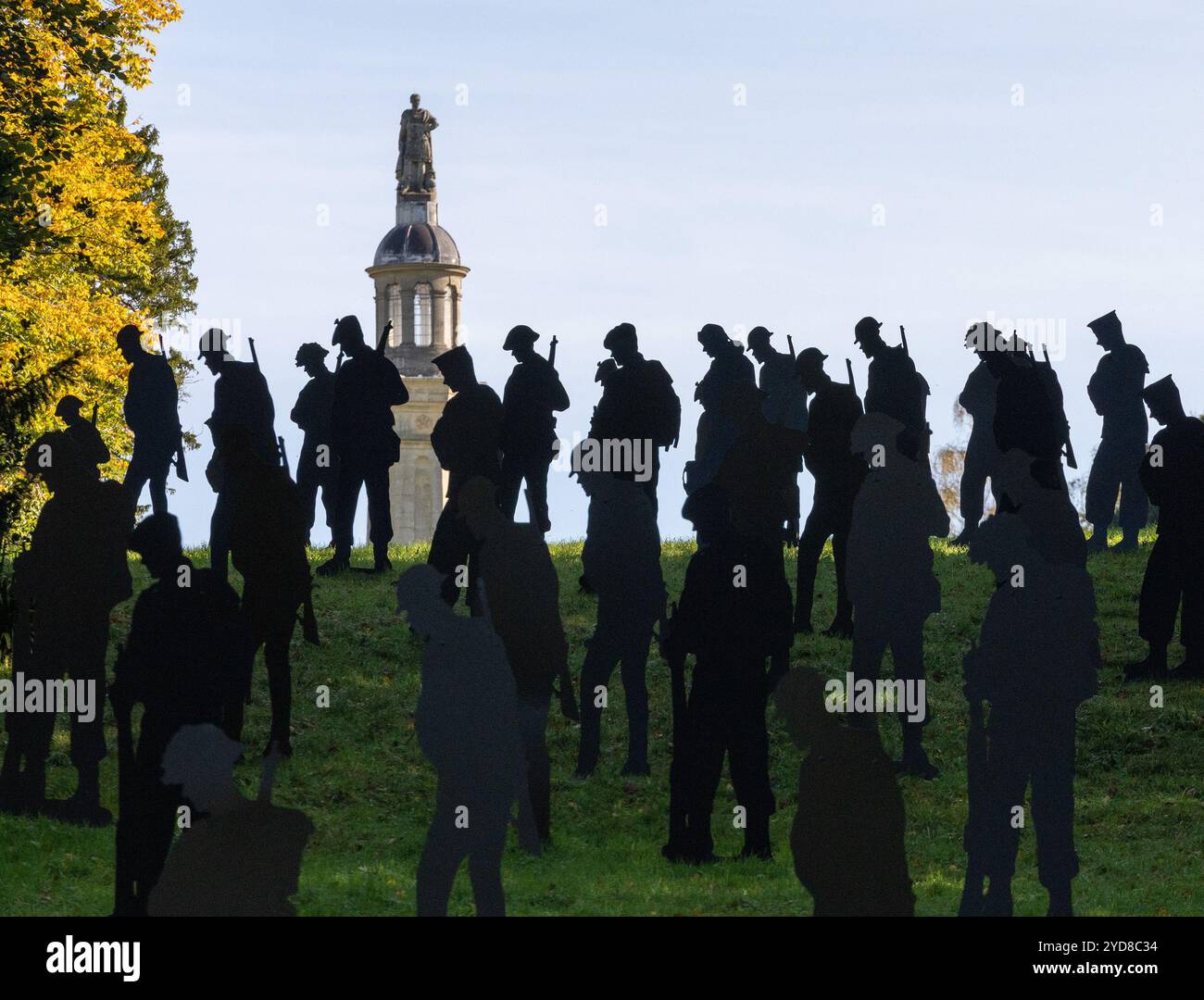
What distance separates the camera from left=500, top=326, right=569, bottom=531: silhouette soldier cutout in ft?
67.6

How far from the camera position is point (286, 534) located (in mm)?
17078

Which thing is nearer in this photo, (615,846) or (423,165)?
(615,846)

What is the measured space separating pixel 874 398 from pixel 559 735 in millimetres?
5912

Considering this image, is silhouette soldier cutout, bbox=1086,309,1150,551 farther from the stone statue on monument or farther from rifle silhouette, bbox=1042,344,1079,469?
the stone statue on monument

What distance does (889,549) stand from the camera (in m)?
17.2

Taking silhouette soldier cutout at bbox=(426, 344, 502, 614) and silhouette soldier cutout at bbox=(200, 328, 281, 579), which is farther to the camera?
silhouette soldier cutout at bbox=(200, 328, 281, 579)

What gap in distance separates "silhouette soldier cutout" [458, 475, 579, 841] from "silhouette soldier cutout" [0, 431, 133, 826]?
3.56m

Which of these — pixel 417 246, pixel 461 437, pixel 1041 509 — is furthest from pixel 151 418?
pixel 417 246

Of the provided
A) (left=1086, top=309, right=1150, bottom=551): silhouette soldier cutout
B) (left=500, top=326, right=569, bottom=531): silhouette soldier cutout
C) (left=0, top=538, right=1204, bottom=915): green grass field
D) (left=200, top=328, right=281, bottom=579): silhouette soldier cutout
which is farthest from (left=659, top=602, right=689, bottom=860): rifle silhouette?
(left=1086, top=309, right=1150, bottom=551): silhouette soldier cutout

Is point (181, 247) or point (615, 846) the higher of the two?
point (181, 247)

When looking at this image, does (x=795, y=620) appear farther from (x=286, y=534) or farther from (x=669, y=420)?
(x=286, y=534)

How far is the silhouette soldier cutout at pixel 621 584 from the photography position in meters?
16.8

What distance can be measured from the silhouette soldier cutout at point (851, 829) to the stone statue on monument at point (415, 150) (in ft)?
172

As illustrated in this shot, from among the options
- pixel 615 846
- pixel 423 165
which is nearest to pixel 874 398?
pixel 615 846
